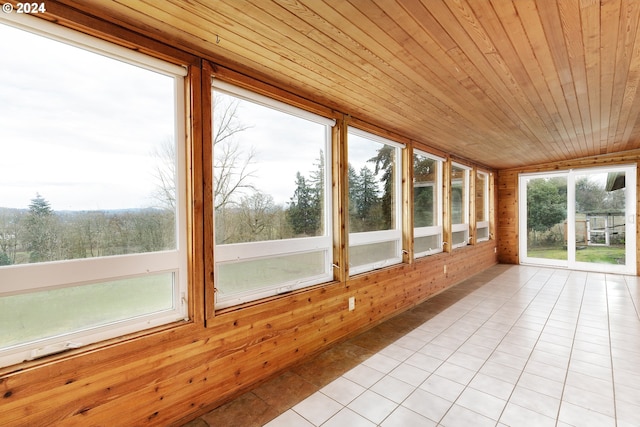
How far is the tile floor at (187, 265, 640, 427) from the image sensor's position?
1912 mm

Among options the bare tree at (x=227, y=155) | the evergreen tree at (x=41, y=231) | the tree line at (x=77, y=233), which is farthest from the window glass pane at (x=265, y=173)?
the evergreen tree at (x=41, y=231)

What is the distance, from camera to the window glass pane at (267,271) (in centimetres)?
219

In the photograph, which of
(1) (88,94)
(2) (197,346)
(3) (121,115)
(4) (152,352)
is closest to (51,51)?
(1) (88,94)

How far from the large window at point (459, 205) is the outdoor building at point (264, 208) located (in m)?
1.93

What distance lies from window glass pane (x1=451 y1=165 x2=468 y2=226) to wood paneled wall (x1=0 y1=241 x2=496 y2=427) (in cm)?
325

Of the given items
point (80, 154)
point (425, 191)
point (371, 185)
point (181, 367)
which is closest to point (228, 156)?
point (80, 154)

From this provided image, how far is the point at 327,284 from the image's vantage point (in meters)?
2.90

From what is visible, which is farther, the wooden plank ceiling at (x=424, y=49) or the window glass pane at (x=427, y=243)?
the window glass pane at (x=427, y=243)

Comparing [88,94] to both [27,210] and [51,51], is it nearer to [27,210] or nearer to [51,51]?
[51,51]

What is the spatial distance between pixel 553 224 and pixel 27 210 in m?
8.46

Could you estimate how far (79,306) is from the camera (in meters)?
1.57

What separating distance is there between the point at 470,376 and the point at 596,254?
5.89 metres

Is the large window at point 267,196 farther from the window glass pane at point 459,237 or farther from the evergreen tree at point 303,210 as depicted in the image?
the window glass pane at point 459,237

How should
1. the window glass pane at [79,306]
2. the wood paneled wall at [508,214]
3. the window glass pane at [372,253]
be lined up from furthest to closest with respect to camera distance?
1. the wood paneled wall at [508,214]
2. the window glass pane at [372,253]
3. the window glass pane at [79,306]
